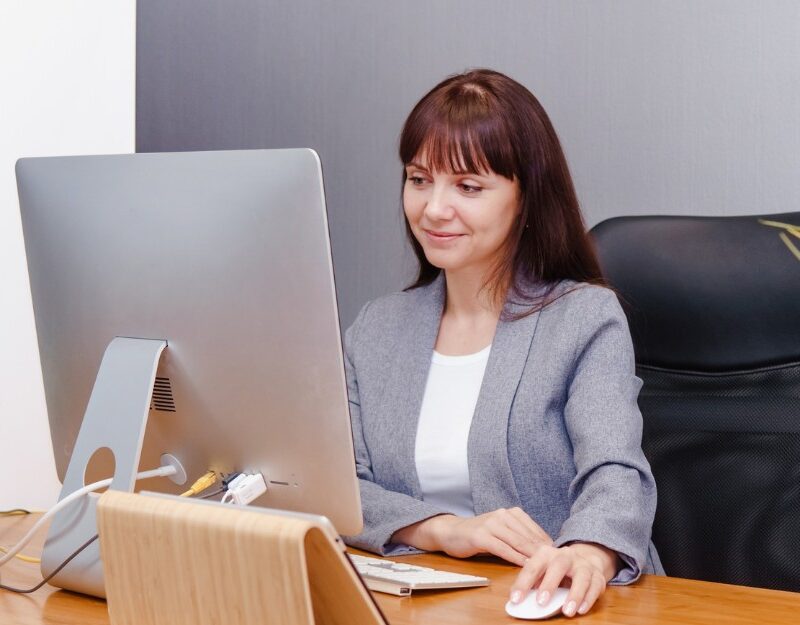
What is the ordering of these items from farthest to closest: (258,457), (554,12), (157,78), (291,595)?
1. (157,78)
2. (554,12)
3. (258,457)
4. (291,595)

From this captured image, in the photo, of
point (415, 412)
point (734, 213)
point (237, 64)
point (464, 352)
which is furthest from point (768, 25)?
point (237, 64)

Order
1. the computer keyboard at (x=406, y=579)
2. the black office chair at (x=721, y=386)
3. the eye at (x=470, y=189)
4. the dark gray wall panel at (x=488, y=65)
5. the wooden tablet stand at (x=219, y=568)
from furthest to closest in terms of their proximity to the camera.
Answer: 1. the dark gray wall panel at (x=488, y=65)
2. the eye at (x=470, y=189)
3. the black office chair at (x=721, y=386)
4. the computer keyboard at (x=406, y=579)
5. the wooden tablet stand at (x=219, y=568)

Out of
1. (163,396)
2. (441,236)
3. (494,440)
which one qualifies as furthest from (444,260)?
(163,396)

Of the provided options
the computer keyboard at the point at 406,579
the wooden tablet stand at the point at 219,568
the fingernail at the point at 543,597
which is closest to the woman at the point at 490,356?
the computer keyboard at the point at 406,579

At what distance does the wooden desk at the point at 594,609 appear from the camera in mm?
964

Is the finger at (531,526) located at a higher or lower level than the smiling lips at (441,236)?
lower

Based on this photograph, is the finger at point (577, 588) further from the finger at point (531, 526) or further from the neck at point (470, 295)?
the neck at point (470, 295)

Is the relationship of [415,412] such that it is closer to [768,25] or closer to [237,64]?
[768,25]

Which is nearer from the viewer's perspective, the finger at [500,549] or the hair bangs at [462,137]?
the finger at [500,549]

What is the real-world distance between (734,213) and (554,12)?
538mm

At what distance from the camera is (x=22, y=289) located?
6.16 ft

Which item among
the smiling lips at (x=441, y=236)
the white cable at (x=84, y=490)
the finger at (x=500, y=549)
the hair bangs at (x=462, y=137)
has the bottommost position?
the finger at (x=500, y=549)

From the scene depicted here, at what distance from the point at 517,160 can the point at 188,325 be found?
68 cm

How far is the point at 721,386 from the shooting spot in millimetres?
1451
